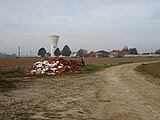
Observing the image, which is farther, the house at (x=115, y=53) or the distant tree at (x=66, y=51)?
the house at (x=115, y=53)

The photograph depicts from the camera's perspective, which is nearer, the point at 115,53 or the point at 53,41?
the point at 53,41

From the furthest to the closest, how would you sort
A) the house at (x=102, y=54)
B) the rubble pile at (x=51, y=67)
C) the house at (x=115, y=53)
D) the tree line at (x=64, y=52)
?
the house at (x=102, y=54)
the house at (x=115, y=53)
the tree line at (x=64, y=52)
the rubble pile at (x=51, y=67)

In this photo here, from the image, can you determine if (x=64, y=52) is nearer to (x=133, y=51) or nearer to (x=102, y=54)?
(x=102, y=54)

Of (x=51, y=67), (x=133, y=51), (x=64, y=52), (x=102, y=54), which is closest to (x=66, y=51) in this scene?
(x=64, y=52)

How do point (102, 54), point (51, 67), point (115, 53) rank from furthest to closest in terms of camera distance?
point (102, 54) < point (115, 53) < point (51, 67)

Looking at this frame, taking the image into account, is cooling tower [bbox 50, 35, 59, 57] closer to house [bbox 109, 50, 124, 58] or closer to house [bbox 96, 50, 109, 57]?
house [bbox 109, 50, 124, 58]

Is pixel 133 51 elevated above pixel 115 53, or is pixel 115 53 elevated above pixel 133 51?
pixel 133 51

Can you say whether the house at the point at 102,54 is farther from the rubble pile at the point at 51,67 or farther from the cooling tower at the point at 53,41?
the rubble pile at the point at 51,67

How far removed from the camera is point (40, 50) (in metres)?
180

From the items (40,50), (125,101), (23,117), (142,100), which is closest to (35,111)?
(23,117)

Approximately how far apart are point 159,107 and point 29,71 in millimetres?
→ 22597

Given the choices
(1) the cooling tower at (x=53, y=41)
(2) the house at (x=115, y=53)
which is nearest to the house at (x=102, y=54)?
(2) the house at (x=115, y=53)

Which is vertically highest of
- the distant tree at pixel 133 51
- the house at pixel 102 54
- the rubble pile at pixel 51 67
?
the distant tree at pixel 133 51

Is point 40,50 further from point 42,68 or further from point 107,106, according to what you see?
point 107,106
